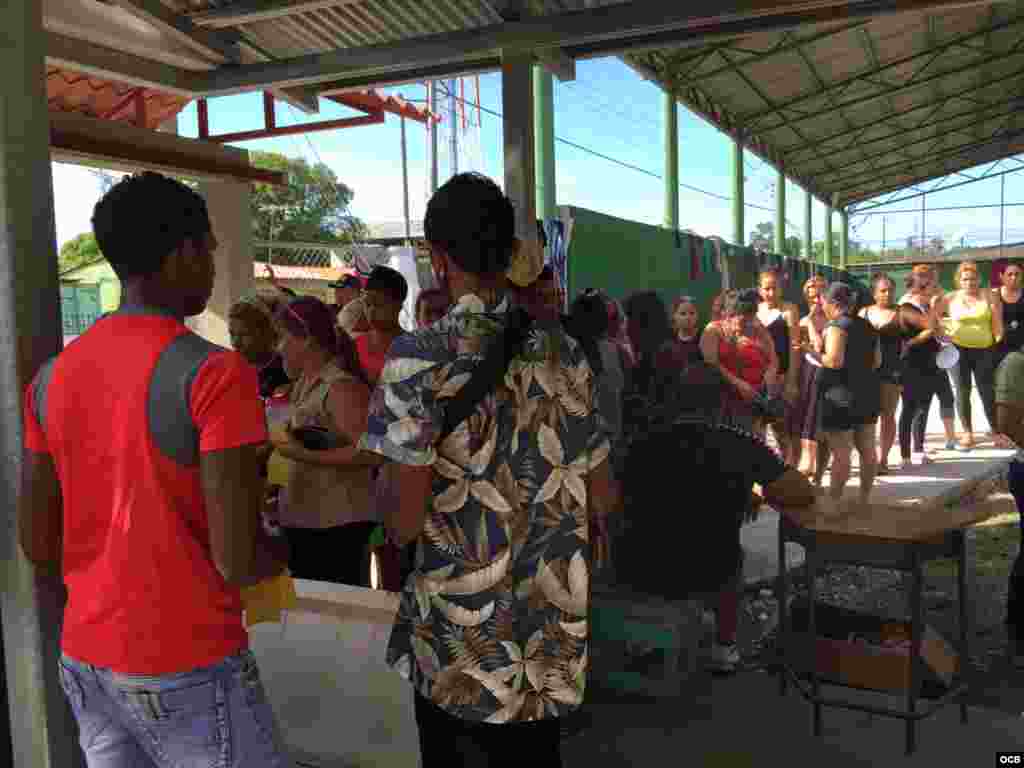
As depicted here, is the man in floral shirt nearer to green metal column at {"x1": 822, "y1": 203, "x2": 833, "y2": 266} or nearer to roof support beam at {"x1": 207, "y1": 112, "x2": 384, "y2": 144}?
roof support beam at {"x1": 207, "y1": 112, "x2": 384, "y2": 144}

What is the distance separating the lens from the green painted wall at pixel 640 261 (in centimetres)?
722

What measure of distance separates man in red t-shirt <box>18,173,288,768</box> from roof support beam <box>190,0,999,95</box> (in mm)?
2490

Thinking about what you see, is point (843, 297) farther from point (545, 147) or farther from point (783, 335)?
point (545, 147)

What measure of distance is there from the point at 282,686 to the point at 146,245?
71.4 inches

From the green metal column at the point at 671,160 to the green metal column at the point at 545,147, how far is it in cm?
431

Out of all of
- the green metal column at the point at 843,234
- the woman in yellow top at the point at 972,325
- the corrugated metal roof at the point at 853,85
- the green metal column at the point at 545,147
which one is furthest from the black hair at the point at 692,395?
the green metal column at the point at 843,234

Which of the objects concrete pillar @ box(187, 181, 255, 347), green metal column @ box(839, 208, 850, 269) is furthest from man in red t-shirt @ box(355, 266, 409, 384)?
green metal column @ box(839, 208, 850, 269)

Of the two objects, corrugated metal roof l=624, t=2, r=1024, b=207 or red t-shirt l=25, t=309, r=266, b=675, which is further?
corrugated metal roof l=624, t=2, r=1024, b=207

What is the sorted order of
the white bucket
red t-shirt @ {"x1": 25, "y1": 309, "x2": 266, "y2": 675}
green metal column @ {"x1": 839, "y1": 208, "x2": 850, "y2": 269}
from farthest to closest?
1. green metal column @ {"x1": 839, "y1": 208, "x2": 850, "y2": 269}
2. the white bucket
3. red t-shirt @ {"x1": 25, "y1": 309, "x2": 266, "y2": 675}

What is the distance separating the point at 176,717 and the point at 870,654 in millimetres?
2538

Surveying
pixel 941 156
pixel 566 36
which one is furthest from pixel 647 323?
pixel 941 156

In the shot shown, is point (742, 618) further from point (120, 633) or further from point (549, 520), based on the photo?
point (120, 633)

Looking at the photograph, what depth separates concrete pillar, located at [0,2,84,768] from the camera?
177 cm

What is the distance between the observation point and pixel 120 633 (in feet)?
4.60
